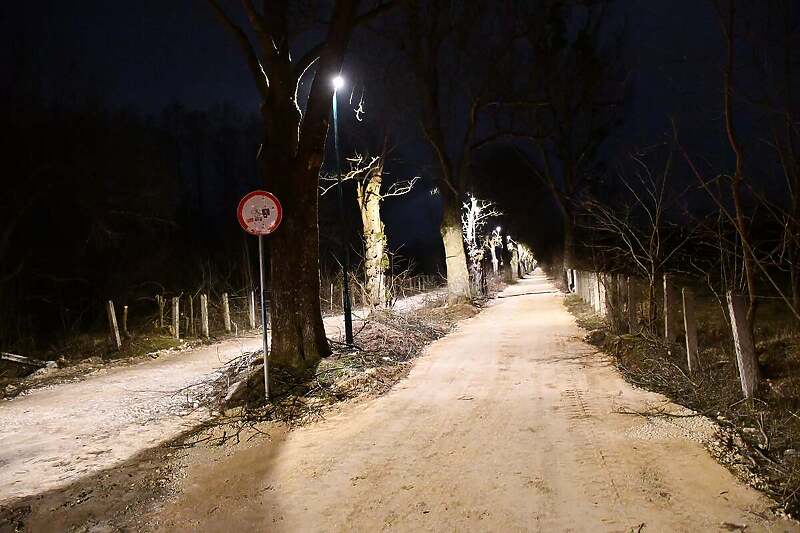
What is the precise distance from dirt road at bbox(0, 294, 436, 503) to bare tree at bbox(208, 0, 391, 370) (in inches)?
74.9

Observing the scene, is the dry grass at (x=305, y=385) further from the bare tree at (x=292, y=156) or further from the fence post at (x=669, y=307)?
the fence post at (x=669, y=307)

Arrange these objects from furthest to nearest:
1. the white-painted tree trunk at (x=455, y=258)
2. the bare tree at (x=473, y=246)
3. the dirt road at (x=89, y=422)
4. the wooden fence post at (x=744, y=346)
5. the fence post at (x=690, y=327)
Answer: the bare tree at (x=473, y=246) < the white-painted tree trunk at (x=455, y=258) < the fence post at (x=690, y=327) < the wooden fence post at (x=744, y=346) < the dirt road at (x=89, y=422)

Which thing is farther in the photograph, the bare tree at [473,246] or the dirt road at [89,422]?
the bare tree at [473,246]

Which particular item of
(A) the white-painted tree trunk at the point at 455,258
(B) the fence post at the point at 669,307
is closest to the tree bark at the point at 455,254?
(A) the white-painted tree trunk at the point at 455,258

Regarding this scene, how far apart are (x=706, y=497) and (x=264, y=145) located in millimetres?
7538

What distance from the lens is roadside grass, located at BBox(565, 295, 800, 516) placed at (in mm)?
4445

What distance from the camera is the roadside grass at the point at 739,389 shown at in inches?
175

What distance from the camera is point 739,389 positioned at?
245 inches

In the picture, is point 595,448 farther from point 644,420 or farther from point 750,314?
point 750,314

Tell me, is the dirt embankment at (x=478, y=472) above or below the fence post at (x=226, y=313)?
below

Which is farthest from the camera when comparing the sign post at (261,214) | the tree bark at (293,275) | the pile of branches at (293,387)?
the tree bark at (293,275)

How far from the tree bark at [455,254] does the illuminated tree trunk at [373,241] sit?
3.62m

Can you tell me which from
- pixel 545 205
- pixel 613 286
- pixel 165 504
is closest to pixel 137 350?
pixel 165 504

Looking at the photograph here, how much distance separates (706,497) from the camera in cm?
413
